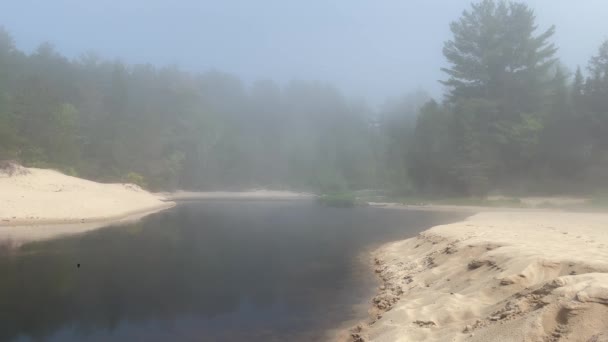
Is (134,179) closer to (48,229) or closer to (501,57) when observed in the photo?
(48,229)

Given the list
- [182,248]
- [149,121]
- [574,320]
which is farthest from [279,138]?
[574,320]

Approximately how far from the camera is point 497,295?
7.66 metres

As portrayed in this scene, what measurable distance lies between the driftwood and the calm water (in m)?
11.8

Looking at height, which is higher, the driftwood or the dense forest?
the dense forest

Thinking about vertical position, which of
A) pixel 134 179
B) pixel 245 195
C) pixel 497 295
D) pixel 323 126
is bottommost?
pixel 497 295

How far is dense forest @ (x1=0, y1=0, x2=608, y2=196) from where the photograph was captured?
1619 inches

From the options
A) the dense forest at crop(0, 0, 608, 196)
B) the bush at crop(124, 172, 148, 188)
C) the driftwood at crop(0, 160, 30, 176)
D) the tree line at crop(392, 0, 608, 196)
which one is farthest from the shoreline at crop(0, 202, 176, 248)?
the tree line at crop(392, 0, 608, 196)

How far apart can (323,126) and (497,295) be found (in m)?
85.3

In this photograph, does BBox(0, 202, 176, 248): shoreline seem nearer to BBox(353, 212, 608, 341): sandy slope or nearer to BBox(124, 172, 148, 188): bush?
BBox(353, 212, 608, 341): sandy slope

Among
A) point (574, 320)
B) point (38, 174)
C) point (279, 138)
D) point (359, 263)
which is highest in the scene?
point (279, 138)

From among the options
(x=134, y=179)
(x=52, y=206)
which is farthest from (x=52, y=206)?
(x=134, y=179)

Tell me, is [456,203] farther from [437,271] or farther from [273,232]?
[437,271]

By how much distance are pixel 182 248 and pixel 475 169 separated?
33811mm

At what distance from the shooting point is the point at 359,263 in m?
15.8
